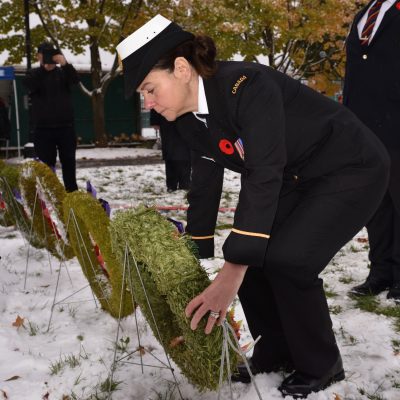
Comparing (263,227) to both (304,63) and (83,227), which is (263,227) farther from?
(304,63)

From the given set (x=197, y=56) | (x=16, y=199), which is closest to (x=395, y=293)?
(x=197, y=56)

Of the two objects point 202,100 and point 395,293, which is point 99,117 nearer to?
point 395,293

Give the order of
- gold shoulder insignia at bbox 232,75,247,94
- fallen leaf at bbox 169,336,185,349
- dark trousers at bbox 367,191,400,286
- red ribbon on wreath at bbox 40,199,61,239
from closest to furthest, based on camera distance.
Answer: gold shoulder insignia at bbox 232,75,247,94 → fallen leaf at bbox 169,336,185,349 → dark trousers at bbox 367,191,400,286 → red ribbon on wreath at bbox 40,199,61,239

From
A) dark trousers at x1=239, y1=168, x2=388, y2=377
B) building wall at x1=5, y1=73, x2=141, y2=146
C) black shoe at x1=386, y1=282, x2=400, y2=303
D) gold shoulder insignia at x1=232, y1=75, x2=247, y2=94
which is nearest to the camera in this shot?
gold shoulder insignia at x1=232, y1=75, x2=247, y2=94

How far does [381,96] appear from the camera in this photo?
3.75 metres

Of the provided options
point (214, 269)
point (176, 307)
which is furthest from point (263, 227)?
point (214, 269)

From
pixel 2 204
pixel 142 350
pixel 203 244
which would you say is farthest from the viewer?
pixel 2 204

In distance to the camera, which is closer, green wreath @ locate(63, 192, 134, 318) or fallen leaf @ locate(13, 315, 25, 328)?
green wreath @ locate(63, 192, 134, 318)

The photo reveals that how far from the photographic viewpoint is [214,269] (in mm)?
4848

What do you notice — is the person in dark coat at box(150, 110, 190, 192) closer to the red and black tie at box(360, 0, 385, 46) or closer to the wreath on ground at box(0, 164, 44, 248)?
the wreath on ground at box(0, 164, 44, 248)

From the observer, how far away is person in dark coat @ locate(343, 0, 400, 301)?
3686 mm

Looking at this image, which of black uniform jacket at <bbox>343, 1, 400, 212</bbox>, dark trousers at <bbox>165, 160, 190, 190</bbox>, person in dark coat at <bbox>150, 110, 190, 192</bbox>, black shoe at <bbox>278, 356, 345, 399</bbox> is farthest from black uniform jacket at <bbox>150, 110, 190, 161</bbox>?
black shoe at <bbox>278, 356, 345, 399</bbox>

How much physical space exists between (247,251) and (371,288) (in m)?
2.48

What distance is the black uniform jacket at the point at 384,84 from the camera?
3668 millimetres
